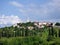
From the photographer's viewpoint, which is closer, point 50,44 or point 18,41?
point 50,44

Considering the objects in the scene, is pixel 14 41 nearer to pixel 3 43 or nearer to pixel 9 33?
pixel 3 43

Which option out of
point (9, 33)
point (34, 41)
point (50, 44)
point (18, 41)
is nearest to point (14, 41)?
point (18, 41)

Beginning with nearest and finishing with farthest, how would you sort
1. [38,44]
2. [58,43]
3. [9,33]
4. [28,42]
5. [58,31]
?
[58,43] → [38,44] → [28,42] → [58,31] → [9,33]

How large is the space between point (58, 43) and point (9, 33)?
1089 centimetres

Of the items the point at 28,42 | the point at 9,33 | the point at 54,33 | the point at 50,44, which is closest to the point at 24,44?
the point at 28,42

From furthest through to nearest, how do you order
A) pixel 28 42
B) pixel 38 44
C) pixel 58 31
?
pixel 58 31
pixel 28 42
pixel 38 44

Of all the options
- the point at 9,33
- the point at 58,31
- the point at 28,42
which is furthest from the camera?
the point at 9,33

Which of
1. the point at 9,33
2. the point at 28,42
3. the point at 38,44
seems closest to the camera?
the point at 38,44

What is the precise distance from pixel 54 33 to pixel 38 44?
6581mm

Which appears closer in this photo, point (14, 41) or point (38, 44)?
point (38, 44)

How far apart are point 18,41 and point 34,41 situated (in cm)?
117

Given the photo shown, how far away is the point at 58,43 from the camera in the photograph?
1470 cm

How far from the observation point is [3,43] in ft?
54.9

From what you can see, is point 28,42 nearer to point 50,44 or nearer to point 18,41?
point 18,41
